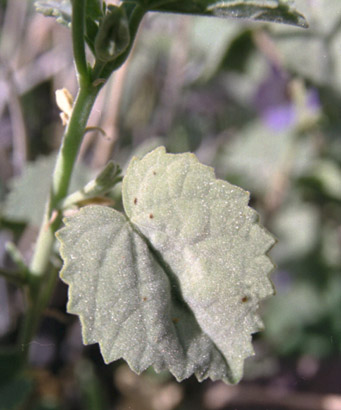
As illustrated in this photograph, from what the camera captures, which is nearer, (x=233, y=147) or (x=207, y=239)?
(x=207, y=239)

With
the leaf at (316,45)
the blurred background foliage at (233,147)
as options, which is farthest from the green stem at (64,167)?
the leaf at (316,45)

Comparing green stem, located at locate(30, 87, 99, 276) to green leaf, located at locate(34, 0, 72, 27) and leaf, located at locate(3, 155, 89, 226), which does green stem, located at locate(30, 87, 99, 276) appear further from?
leaf, located at locate(3, 155, 89, 226)

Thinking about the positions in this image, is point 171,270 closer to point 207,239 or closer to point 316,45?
point 207,239

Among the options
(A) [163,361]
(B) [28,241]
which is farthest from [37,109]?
(A) [163,361]

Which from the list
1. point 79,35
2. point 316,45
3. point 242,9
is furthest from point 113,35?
point 316,45

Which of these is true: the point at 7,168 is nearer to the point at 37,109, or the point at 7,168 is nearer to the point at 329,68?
the point at 37,109

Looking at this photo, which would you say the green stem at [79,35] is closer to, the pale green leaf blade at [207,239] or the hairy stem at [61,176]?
the hairy stem at [61,176]
